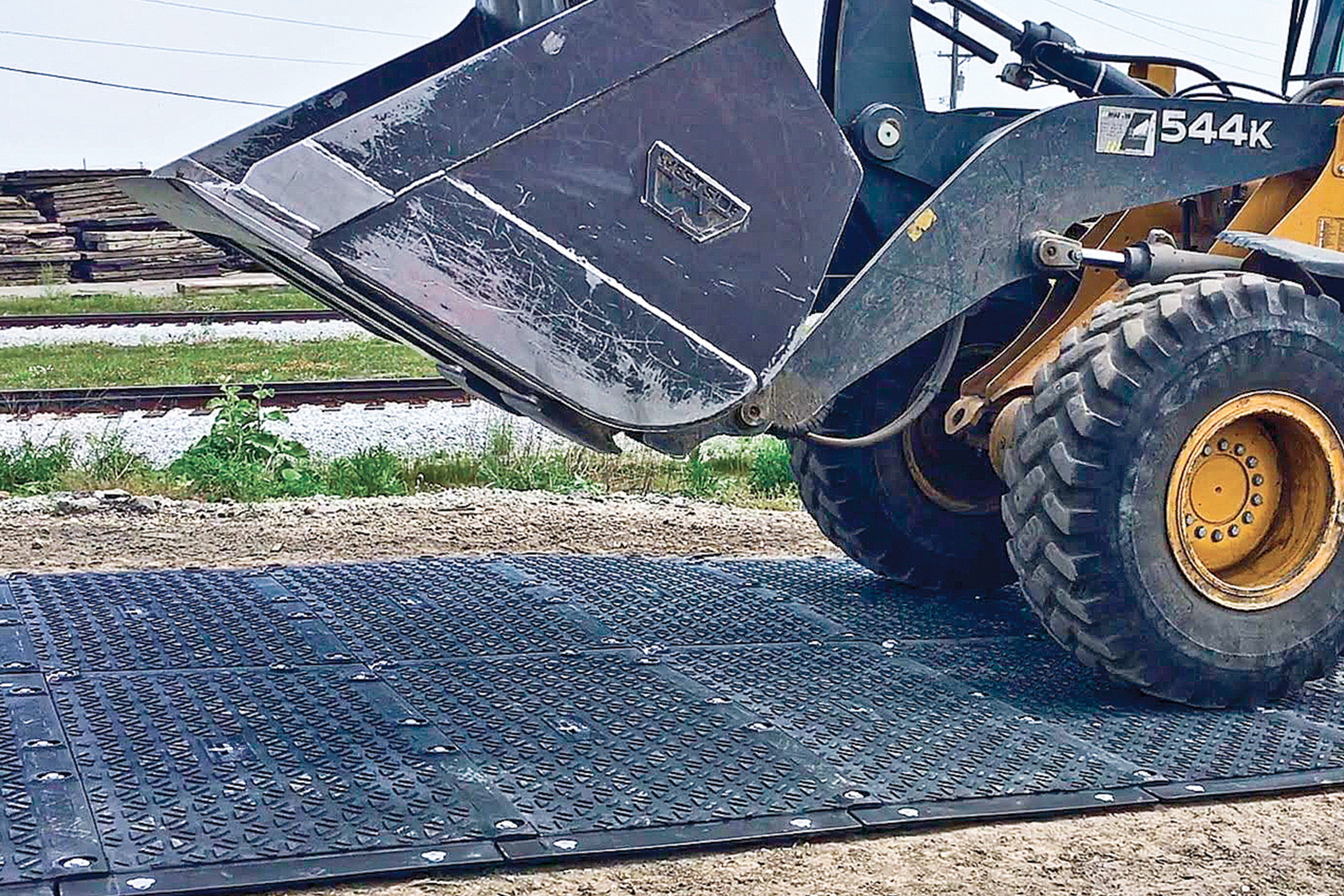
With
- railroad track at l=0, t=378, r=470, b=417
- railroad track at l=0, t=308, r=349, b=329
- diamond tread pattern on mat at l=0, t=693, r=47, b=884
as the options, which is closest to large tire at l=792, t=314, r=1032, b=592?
diamond tread pattern on mat at l=0, t=693, r=47, b=884

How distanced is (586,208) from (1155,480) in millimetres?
1866

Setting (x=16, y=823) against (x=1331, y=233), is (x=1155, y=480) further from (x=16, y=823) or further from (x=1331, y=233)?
(x=16, y=823)

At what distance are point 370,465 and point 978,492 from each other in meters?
3.82

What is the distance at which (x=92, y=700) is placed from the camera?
4.91 m

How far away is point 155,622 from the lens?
19.3 ft

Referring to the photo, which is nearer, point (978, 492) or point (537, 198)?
point (537, 198)

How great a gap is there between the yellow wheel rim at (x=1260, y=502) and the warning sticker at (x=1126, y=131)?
2.96 ft

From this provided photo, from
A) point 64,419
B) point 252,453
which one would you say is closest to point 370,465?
point 252,453

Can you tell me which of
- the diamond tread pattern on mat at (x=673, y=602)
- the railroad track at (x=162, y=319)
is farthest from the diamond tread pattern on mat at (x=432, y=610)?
the railroad track at (x=162, y=319)

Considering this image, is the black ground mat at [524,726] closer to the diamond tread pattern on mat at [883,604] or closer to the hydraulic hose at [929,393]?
the diamond tread pattern on mat at [883,604]

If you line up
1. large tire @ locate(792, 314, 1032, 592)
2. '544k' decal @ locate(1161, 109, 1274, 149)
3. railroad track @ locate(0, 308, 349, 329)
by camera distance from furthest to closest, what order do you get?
railroad track @ locate(0, 308, 349, 329) → large tire @ locate(792, 314, 1032, 592) → '544k' decal @ locate(1161, 109, 1274, 149)

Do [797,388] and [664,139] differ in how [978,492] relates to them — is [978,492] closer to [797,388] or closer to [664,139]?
[797,388]

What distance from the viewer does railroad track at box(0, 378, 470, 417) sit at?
1120cm

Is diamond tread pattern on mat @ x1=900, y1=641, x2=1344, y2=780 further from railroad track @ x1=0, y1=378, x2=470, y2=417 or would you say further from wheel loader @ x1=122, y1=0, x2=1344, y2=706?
railroad track @ x1=0, y1=378, x2=470, y2=417
